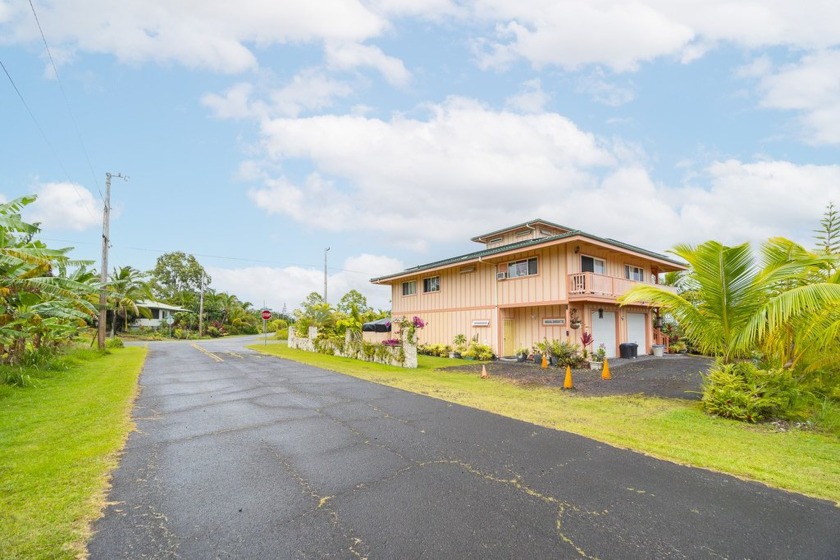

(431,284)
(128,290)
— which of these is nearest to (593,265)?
(431,284)

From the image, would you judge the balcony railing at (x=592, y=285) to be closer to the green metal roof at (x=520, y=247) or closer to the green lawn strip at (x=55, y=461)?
the green metal roof at (x=520, y=247)

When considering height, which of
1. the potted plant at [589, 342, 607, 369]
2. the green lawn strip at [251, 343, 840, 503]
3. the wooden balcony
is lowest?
the green lawn strip at [251, 343, 840, 503]

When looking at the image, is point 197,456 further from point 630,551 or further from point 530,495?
point 630,551

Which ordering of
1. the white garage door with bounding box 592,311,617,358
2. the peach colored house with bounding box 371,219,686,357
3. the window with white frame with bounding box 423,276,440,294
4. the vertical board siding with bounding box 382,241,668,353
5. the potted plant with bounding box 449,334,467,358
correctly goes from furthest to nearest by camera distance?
the window with white frame with bounding box 423,276,440,294, the potted plant with bounding box 449,334,467,358, the white garage door with bounding box 592,311,617,358, the vertical board siding with bounding box 382,241,668,353, the peach colored house with bounding box 371,219,686,357

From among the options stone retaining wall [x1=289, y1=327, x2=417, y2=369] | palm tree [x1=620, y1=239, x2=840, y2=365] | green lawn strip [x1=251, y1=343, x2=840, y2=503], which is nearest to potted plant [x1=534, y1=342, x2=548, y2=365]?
stone retaining wall [x1=289, y1=327, x2=417, y2=369]

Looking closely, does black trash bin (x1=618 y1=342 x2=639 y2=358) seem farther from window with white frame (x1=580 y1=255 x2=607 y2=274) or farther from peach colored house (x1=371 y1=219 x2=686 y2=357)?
window with white frame (x1=580 y1=255 x2=607 y2=274)

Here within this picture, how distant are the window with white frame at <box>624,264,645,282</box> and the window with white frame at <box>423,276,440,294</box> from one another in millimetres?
10361

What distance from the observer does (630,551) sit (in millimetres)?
3322

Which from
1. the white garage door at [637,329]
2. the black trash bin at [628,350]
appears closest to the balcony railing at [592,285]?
the black trash bin at [628,350]

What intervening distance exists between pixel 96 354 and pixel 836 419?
86.4 feet

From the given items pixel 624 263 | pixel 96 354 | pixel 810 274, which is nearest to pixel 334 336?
pixel 96 354

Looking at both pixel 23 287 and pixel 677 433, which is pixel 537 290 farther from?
pixel 23 287

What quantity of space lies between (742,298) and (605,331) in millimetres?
Result: 12134

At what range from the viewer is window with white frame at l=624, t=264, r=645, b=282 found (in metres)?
22.4
